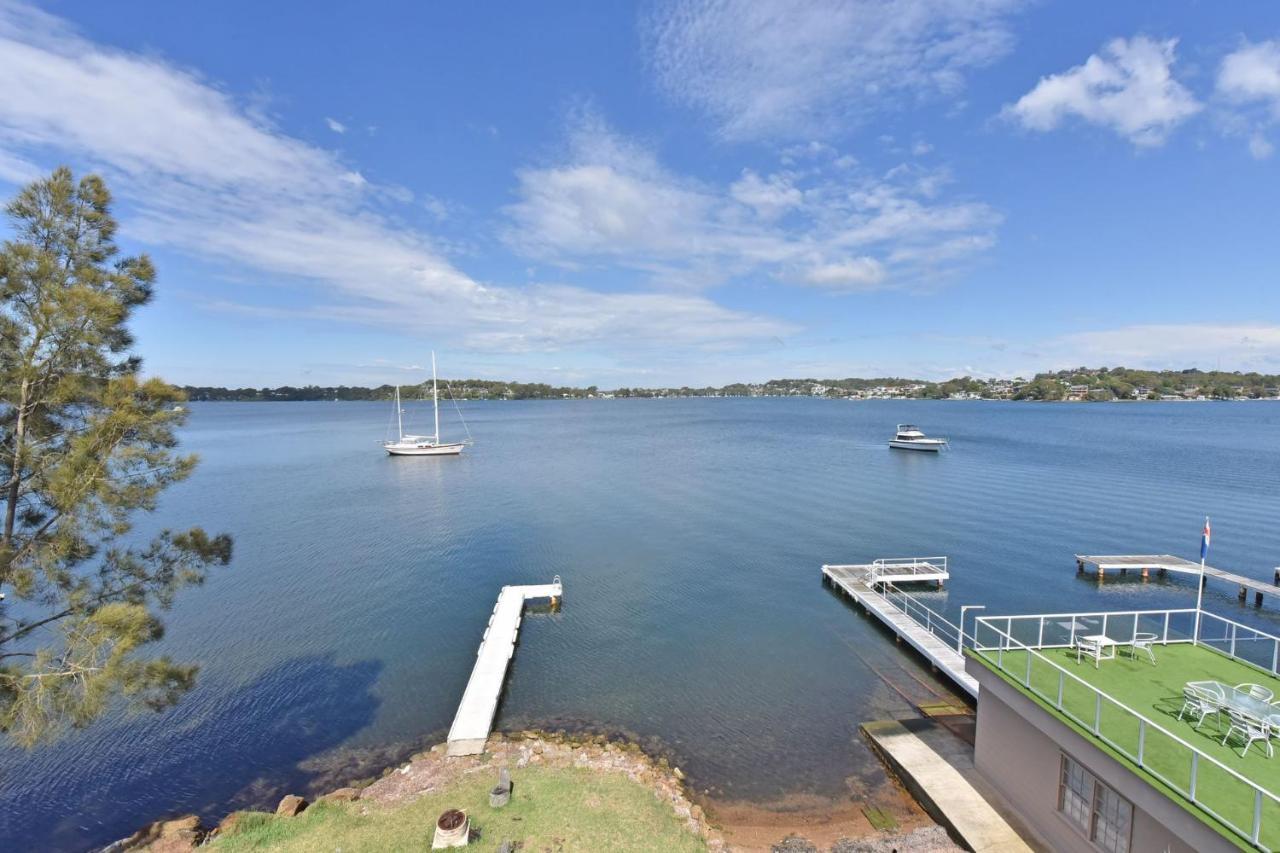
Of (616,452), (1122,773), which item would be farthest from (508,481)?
(1122,773)

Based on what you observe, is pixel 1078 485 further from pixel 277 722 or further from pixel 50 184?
pixel 50 184

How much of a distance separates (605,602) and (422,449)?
187 feet

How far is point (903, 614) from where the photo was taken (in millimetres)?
23547

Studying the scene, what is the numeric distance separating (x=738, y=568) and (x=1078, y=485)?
3989 cm

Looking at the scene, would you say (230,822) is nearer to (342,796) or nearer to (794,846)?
(342,796)

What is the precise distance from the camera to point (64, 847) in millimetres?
12969

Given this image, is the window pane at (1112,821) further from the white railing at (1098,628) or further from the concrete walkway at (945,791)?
the white railing at (1098,628)

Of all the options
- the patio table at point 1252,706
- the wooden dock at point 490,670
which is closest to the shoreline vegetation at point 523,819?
the wooden dock at point 490,670

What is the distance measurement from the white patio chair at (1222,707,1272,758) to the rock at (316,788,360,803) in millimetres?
17050

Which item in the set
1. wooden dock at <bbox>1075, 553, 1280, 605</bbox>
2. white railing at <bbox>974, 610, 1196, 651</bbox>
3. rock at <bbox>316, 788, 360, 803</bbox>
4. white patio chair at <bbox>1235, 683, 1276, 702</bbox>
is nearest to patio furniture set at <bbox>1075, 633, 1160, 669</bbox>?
white patio chair at <bbox>1235, 683, 1276, 702</bbox>

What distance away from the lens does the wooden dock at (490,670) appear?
50.4 ft

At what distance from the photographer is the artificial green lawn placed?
8016 millimetres

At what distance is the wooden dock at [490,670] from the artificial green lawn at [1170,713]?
518 inches

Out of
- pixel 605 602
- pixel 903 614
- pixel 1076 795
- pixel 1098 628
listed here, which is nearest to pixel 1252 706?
pixel 1076 795
